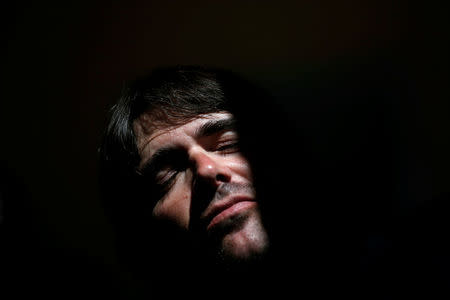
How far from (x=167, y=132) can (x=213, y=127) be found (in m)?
0.12

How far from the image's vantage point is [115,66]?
125 cm

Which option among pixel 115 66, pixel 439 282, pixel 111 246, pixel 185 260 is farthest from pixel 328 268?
pixel 115 66

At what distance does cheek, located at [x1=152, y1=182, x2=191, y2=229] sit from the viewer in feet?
2.44

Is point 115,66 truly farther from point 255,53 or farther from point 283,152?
point 283,152

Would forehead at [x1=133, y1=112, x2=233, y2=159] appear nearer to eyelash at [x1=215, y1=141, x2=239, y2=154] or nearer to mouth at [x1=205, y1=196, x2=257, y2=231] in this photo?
eyelash at [x1=215, y1=141, x2=239, y2=154]

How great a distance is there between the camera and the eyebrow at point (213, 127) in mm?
792

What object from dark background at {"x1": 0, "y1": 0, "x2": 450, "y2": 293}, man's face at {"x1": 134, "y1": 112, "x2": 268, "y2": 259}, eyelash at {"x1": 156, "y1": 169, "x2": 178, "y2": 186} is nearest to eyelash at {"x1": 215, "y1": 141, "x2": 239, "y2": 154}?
man's face at {"x1": 134, "y1": 112, "x2": 268, "y2": 259}

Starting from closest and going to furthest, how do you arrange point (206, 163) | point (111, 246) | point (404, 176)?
point (206, 163) → point (404, 176) → point (111, 246)

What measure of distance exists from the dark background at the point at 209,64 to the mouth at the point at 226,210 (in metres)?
0.35

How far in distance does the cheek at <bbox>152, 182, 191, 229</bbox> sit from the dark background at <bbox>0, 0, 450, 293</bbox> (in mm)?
395

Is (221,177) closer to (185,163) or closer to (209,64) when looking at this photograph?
(185,163)

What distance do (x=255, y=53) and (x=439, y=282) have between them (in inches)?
33.5

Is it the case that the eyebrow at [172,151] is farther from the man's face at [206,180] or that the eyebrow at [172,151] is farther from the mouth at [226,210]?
the mouth at [226,210]

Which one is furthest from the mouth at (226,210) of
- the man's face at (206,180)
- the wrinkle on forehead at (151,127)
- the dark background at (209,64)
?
the dark background at (209,64)
